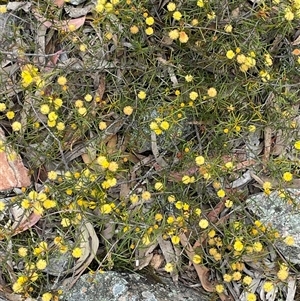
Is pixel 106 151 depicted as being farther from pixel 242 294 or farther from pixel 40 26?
pixel 242 294

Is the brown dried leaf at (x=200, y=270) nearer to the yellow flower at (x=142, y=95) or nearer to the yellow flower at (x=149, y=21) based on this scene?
the yellow flower at (x=142, y=95)

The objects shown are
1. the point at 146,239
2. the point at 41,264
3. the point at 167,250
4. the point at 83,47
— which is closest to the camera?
the point at 41,264

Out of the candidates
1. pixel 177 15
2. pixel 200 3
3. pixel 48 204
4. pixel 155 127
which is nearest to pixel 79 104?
pixel 155 127

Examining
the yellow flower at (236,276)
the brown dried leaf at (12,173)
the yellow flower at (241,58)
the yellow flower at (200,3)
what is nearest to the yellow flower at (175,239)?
the yellow flower at (236,276)

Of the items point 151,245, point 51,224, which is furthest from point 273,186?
point 51,224

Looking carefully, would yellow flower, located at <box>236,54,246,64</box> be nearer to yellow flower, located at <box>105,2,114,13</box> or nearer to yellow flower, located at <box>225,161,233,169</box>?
yellow flower, located at <box>225,161,233,169</box>

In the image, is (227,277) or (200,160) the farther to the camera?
(227,277)

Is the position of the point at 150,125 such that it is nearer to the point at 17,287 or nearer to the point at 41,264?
the point at 41,264

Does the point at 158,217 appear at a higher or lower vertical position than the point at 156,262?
higher

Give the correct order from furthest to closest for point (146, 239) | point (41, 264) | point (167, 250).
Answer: point (167, 250) < point (146, 239) < point (41, 264)

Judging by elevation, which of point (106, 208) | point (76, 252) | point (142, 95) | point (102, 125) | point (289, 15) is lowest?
point (76, 252)

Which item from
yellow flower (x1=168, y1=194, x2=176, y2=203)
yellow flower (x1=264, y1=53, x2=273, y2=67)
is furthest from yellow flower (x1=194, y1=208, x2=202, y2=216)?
yellow flower (x1=264, y1=53, x2=273, y2=67)
